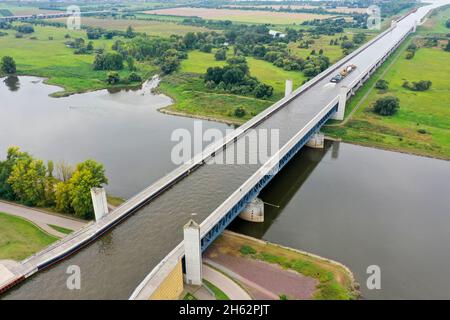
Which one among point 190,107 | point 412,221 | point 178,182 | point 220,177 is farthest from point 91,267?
point 190,107

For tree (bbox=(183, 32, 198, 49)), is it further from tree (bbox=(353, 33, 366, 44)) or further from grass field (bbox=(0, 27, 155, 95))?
tree (bbox=(353, 33, 366, 44))

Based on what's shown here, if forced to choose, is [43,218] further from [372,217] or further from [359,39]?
[359,39]

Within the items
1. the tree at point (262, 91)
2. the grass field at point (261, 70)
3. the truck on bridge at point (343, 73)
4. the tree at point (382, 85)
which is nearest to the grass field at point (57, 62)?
the grass field at point (261, 70)

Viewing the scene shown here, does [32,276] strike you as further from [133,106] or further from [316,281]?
[133,106]

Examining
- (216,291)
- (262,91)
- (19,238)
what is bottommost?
(216,291)

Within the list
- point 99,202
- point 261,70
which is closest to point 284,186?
point 99,202
